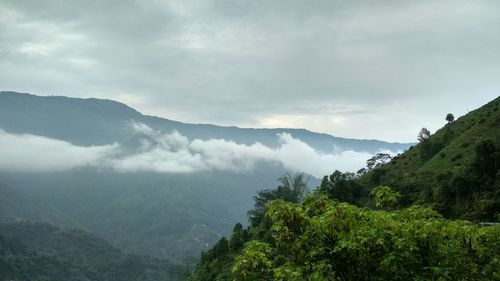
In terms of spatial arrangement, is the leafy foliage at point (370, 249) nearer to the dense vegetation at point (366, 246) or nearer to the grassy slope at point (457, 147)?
the dense vegetation at point (366, 246)

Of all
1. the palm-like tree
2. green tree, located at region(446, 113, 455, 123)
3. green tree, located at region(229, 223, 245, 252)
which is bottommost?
green tree, located at region(229, 223, 245, 252)

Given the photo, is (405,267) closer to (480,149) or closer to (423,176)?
(480,149)

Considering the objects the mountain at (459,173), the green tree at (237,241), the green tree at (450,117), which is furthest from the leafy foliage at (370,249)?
the green tree at (450,117)

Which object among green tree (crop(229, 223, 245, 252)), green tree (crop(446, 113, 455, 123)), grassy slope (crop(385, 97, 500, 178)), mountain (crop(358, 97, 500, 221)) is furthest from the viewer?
green tree (crop(446, 113, 455, 123))

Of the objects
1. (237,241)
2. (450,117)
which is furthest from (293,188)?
(450,117)

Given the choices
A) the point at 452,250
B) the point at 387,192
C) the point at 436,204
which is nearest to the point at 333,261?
the point at 452,250

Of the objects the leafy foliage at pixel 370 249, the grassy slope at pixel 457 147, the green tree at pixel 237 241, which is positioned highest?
the grassy slope at pixel 457 147

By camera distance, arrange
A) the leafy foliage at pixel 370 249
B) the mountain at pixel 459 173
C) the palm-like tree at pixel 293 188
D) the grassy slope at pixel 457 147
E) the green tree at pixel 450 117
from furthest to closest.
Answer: the green tree at pixel 450 117 < the palm-like tree at pixel 293 188 < the grassy slope at pixel 457 147 < the mountain at pixel 459 173 < the leafy foliage at pixel 370 249

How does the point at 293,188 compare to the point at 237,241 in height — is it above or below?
above

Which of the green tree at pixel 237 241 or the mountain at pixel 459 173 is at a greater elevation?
the mountain at pixel 459 173

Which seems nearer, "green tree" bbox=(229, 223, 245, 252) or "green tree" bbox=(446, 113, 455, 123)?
"green tree" bbox=(229, 223, 245, 252)

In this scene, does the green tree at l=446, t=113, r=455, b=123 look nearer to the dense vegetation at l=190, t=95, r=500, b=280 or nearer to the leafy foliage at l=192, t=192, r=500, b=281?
the dense vegetation at l=190, t=95, r=500, b=280

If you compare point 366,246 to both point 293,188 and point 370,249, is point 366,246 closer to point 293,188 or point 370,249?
point 370,249

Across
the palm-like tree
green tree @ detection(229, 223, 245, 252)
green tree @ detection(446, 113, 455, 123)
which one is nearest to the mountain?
green tree @ detection(446, 113, 455, 123)
